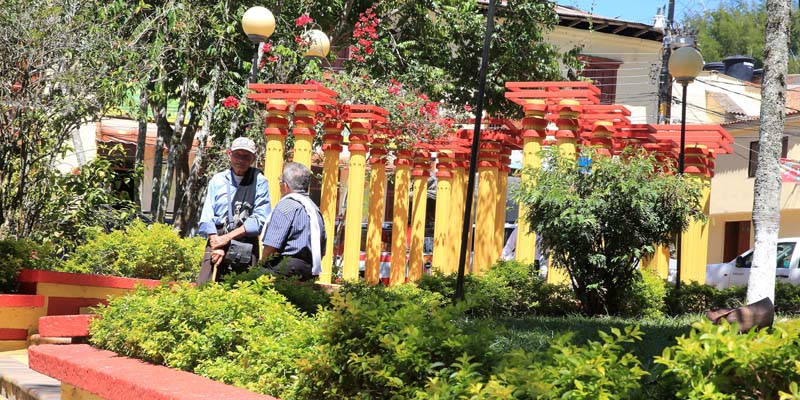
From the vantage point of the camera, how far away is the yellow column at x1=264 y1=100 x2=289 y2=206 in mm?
15234

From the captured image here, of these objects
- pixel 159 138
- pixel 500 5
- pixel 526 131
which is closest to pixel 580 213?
pixel 526 131

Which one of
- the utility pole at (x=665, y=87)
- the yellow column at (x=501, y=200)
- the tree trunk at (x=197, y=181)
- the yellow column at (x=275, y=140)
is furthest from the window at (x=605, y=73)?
the yellow column at (x=275, y=140)

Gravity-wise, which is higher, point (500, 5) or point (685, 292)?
point (500, 5)

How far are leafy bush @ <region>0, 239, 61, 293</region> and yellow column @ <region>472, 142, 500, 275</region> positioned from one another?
7.52m

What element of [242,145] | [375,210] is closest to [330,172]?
[375,210]

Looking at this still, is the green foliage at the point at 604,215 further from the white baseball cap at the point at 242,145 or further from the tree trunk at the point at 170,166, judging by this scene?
the tree trunk at the point at 170,166

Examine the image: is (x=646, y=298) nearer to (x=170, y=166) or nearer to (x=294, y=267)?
(x=294, y=267)

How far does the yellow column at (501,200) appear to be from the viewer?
16.9m

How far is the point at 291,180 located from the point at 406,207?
1078 cm

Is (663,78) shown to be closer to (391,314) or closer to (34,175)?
(34,175)

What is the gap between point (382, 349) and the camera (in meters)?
4.79

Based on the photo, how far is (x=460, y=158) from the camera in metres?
17.8

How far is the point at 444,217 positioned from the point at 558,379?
1397 centimetres

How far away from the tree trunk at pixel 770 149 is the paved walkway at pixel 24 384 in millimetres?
8230
